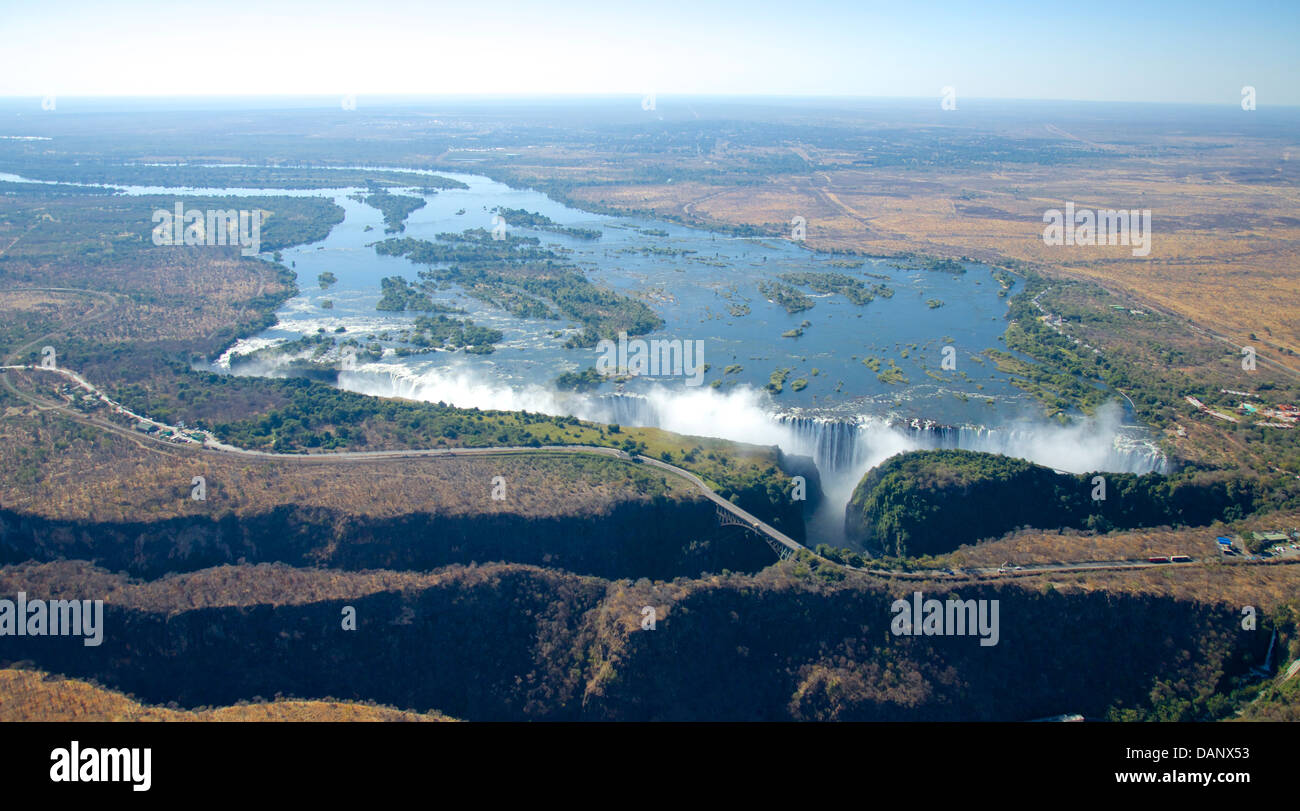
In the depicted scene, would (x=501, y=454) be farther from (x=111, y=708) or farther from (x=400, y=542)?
(x=111, y=708)

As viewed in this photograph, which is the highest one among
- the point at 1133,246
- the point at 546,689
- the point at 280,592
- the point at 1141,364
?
the point at 1133,246

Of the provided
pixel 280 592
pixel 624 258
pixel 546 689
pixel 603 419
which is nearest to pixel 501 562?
pixel 546 689

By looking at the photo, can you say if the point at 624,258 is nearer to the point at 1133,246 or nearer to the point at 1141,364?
the point at 1141,364

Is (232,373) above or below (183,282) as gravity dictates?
below
